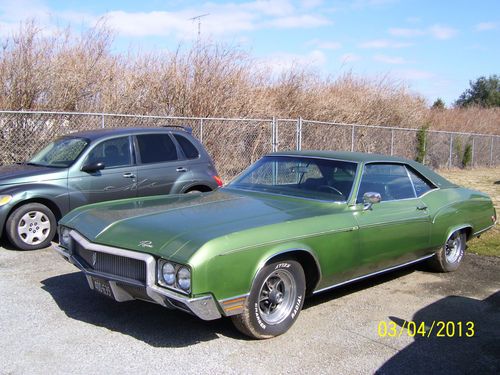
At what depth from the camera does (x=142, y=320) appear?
4.63m

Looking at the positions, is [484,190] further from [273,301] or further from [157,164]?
[273,301]

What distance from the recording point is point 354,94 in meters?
20.9

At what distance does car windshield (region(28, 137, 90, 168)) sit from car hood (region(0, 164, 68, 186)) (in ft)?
0.53

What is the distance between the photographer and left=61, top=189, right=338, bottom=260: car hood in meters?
3.95

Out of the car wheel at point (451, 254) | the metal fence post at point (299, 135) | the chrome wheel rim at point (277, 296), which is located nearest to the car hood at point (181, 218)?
the chrome wheel rim at point (277, 296)

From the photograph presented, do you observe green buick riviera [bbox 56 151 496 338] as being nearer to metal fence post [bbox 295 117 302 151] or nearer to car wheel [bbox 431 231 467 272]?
car wheel [bbox 431 231 467 272]

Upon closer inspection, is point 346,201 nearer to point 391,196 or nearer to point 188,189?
point 391,196

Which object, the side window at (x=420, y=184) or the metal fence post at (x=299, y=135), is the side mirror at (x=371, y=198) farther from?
the metal fence post at (x=299, y=135)

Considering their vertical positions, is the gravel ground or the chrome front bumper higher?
the chrome front bumper

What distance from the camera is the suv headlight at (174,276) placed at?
12.2 feet

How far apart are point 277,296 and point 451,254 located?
10.4 feet

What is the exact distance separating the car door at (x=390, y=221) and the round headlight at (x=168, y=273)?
6.33ft

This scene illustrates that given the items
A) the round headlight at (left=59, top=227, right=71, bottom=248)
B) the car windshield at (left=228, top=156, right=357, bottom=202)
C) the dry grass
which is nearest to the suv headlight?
the round headlight at (left=59, top=227, right=71, bottom=248)

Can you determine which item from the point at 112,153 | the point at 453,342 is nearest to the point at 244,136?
the point at 112,153
